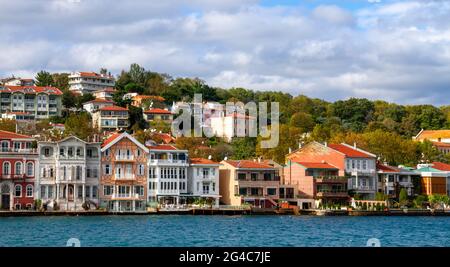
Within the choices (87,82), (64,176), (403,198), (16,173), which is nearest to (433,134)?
(403,198)

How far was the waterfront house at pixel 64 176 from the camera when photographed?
55031 millimetres

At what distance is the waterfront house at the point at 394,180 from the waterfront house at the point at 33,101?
4529cm

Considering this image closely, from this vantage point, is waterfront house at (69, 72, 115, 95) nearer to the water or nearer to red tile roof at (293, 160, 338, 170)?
red tile roof at (293, 160, 338, 170)

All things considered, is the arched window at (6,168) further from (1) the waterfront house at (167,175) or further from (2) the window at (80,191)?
(1) the waterfront house at (167,175)

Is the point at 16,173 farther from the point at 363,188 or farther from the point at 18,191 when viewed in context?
the point at 363,188

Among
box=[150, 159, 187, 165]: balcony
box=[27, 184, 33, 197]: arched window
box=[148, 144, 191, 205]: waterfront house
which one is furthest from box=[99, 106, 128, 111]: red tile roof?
box=[27, 184, 33, 197]: arched window

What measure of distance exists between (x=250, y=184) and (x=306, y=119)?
121 ft

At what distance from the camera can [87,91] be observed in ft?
392

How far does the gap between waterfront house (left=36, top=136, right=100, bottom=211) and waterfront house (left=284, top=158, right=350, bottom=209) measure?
1692cm

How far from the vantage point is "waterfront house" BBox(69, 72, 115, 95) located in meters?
120

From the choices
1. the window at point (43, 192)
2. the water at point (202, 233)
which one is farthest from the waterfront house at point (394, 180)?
the window at point (43, 192)
